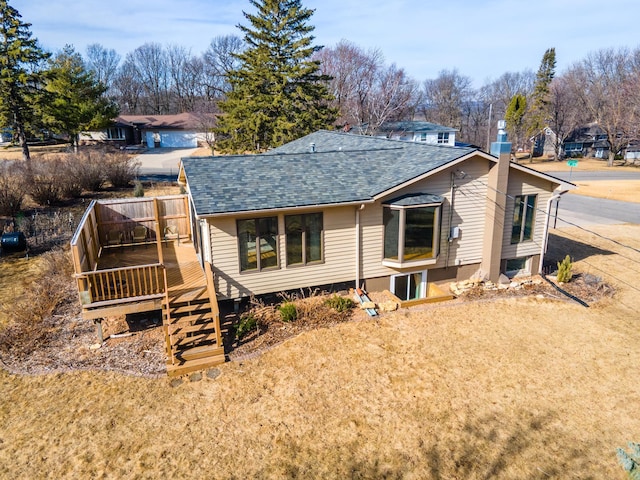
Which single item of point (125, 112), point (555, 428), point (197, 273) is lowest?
point (555, 428)

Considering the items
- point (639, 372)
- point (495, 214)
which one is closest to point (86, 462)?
point (639, 372)

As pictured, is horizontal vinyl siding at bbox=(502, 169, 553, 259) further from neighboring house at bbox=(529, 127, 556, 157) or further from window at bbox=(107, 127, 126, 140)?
window at bbox=(107, 127, 126, 140)

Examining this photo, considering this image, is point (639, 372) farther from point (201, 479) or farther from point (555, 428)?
point (201, 479)

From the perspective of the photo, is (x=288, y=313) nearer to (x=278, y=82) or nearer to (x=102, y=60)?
(x=278, y=82)

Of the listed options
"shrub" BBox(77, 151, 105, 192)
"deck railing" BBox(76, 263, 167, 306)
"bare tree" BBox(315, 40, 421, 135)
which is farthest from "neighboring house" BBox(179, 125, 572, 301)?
"bare tree" BBox(315, 40, 421, 135)

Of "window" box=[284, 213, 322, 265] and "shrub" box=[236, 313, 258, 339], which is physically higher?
"window" box=[284, 213, 322, 265]

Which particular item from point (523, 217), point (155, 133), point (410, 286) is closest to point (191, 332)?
point (410, 286)
